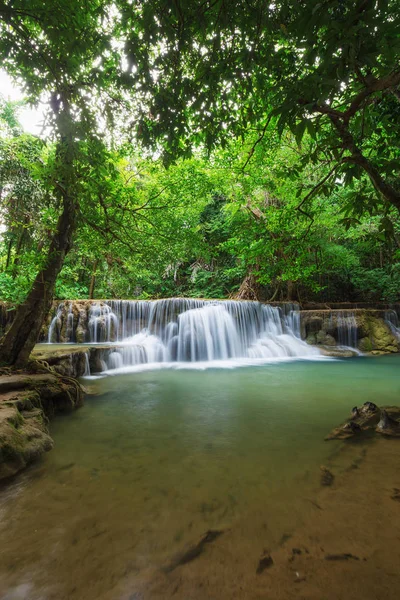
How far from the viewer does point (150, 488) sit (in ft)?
8.11

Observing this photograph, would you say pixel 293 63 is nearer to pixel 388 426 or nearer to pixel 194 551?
pixel 194 551

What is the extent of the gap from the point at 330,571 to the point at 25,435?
10.4 ft

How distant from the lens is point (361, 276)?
18109 millimetres

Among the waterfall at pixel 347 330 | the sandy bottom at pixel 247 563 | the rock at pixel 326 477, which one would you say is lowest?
the rock at pixel 326 477

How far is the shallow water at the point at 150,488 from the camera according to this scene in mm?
1671

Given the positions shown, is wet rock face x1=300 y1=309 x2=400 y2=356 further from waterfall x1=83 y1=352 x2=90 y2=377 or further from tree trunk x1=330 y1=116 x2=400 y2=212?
tree trunk x1=330 y1=116 x2=400 y2=212

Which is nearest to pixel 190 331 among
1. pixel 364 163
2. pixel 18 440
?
pixel 18 440

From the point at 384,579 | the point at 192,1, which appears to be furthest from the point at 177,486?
the point at 192,1

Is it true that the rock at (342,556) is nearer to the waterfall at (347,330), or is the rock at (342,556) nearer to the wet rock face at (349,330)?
the wet rock face at (349,330)

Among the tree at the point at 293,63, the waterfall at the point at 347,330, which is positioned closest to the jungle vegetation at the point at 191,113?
the tree at the point at 293,63

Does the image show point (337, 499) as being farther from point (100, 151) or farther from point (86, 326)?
point (86, 326)

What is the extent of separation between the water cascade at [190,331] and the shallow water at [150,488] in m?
6.49

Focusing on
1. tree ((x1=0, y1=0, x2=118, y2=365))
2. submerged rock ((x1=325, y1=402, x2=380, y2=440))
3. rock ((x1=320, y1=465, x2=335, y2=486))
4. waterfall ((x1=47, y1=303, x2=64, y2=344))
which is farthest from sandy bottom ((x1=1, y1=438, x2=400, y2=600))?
waterfall ((x1=47, y1=303, x2=64, y2=344))

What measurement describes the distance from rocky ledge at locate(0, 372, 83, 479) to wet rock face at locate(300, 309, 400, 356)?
11655mm
